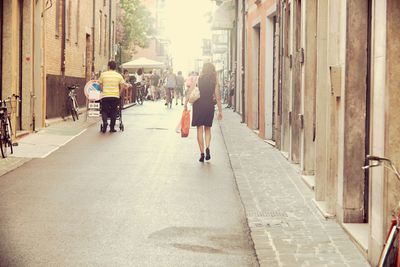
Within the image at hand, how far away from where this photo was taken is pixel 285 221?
8.72 metres

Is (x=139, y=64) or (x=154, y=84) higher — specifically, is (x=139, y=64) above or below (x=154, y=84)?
above

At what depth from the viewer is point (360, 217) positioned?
325 inches

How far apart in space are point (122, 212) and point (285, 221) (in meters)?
1.72

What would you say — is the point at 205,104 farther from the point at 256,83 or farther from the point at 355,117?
the point at 256,83

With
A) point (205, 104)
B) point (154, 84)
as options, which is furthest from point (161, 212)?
point (154, 84)

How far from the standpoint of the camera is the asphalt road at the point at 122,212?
7.05 meters

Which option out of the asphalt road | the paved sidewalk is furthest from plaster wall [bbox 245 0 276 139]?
the asphalt road

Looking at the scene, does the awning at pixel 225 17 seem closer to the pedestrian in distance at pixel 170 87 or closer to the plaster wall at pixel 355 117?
the pedestrian in distance at pixel 170 87

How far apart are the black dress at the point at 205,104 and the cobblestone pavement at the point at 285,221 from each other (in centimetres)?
83

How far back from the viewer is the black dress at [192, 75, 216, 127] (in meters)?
15.2

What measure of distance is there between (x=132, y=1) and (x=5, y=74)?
121ft

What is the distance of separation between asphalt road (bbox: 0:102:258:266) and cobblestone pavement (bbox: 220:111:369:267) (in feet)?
0.51

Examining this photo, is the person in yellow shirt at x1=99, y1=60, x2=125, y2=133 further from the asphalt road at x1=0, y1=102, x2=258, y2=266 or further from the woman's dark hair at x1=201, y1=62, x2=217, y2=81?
the woman's dark hair at x1=201, y1=62, x2=217, y2=81

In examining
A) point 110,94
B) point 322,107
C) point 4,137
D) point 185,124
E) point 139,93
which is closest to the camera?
point 322,107
